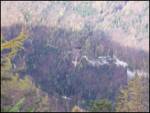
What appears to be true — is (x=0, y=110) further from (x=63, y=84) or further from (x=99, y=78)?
(x=99, y=78)

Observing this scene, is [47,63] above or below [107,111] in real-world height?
below

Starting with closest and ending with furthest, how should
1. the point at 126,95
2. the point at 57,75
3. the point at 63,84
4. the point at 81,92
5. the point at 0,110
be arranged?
the point at 0,110, the point at 126,95, the point at 81,92, the point at 63,84, the point at 57,75

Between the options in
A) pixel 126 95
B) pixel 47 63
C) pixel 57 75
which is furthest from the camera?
pixel 47 63

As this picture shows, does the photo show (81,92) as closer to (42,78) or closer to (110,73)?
(42,78)

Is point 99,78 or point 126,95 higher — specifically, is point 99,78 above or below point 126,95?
below

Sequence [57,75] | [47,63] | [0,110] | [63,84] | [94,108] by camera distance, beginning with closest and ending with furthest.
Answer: [0,110] < [94,108] < [63,84] < [57,75] < [47,63]

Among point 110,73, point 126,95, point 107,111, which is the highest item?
point 107,111

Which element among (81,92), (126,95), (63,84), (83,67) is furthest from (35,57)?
(126,95)

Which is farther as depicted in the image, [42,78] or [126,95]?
[42,78]

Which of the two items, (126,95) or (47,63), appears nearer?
(126,95)

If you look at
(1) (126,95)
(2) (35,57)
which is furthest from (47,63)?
(1) (126,95)
